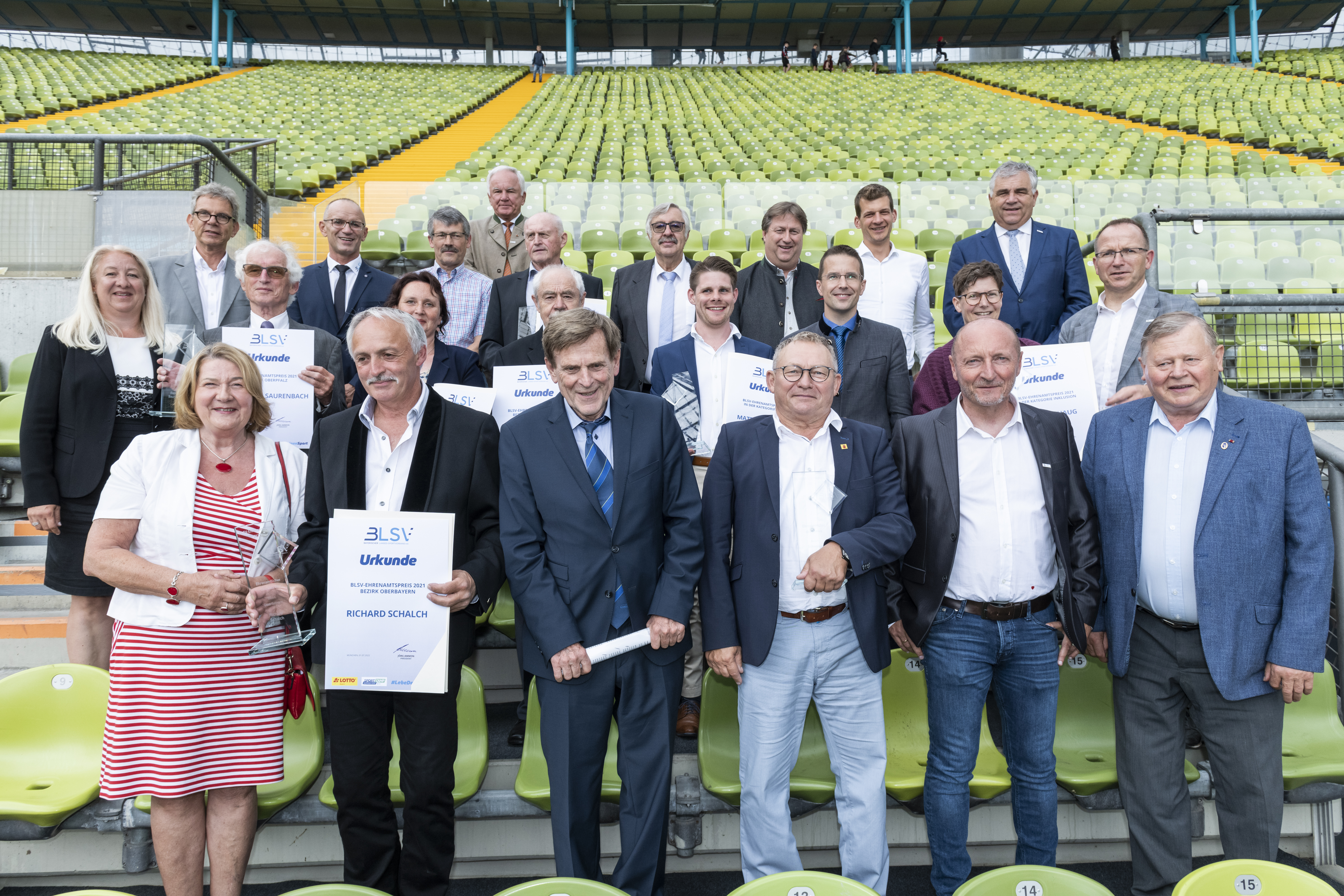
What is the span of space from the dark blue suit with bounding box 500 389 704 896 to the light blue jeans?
27 centimetres

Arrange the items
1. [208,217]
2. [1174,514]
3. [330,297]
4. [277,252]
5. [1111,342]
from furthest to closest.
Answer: [330,297], [208,217], [277,252], [1111,342], [1174,514]

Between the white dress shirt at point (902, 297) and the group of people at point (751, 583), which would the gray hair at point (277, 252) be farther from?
the white dress shirt at point (902, 297)

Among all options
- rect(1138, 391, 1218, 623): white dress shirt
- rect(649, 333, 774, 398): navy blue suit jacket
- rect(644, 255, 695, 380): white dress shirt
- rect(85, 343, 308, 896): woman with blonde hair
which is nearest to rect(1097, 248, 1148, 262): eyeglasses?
rect(1138, 391, 1218, 623): white dress shirt

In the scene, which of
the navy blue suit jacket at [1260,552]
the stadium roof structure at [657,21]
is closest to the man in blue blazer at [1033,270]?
the navy blue suit jacket at [1260,552]

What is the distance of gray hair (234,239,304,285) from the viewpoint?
11.0 feet

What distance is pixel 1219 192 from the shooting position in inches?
326

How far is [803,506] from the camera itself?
2.49 meters

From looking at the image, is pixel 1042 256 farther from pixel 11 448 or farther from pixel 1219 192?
pixel 1219 192

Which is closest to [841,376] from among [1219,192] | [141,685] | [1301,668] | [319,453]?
[1301,668]

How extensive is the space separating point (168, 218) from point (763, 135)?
10929 millimetres

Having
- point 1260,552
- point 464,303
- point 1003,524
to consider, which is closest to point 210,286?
point 464,303

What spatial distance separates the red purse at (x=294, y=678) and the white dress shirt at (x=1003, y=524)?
199 cm

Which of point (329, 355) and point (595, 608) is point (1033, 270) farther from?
point (329, 355)

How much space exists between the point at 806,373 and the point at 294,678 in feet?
5.86
